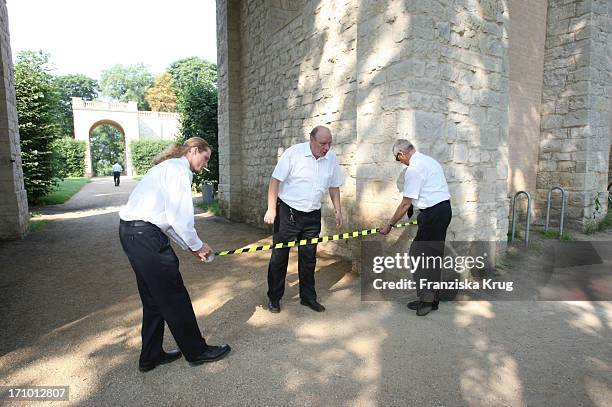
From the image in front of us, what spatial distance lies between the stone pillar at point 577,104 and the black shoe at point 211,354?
24.4 feet

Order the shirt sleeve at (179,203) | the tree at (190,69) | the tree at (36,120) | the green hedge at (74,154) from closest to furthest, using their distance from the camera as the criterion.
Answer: the shirt sleeve at (179,203)
the tree at (36,120)
the green hedge at (74,154)
the tree at (190,69)

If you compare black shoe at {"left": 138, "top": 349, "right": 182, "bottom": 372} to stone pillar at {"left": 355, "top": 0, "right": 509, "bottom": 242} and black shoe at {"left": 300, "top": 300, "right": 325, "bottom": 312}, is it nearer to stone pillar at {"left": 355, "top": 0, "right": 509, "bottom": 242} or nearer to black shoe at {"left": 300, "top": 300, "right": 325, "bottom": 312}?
black shoe at {"left": 300, "top": 300, "right": 325, "bottom": 312}

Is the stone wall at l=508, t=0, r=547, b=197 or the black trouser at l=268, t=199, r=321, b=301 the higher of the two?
the stone wall at l=508, t=0, r=547, b=197

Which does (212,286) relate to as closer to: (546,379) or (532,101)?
(546,379)

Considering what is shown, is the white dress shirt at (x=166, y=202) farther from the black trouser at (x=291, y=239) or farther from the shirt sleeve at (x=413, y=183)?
the shirt sleeve at (x=413, y=183)

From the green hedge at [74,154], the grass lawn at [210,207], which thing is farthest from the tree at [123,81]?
the grass lawn at [210,207]

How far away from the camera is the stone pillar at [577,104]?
282 inches

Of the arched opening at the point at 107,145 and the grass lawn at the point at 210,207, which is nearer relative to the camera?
the grass lawn at the point at 210,207

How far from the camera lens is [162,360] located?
110 inches

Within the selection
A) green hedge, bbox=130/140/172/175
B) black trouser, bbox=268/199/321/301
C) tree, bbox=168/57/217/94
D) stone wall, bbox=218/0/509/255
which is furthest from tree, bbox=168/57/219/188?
tree, bbox=168/57/217/94

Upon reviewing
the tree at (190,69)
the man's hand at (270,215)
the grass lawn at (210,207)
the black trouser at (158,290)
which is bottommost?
the grass lawn at (210,207)

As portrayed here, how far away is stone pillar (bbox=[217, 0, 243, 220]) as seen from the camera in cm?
955

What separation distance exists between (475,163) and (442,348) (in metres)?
2.48

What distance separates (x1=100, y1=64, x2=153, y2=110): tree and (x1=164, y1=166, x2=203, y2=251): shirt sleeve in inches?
2290
